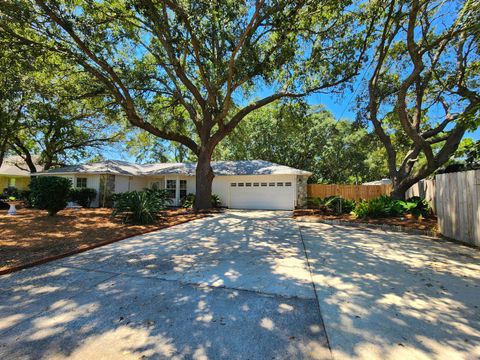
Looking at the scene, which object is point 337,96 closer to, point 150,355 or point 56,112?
point 150,355

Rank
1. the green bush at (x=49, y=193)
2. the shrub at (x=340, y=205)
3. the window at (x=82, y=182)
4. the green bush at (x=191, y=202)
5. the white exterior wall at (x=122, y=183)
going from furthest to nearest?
1. the white exterior wall at (x=122, y=183)
2. the window at (x=82, y=182)
3. the green bush at (x=191, y=202)
4. the shrub at (x=340, y=205)
5. the green bush at (x=49, y=193)

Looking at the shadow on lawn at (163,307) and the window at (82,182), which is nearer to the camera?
the shadow on lawn at (163,307)

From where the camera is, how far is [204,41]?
9.68 m

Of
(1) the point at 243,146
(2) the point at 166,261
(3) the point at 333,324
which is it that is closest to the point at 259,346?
(3) the point at 333,324

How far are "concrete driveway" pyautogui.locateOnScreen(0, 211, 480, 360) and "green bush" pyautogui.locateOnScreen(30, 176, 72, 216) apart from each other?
17.9 ft

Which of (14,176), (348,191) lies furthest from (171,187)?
(14,176)

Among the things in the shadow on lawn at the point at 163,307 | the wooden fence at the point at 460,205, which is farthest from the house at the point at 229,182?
the shadow on lawn at the point at 163,307

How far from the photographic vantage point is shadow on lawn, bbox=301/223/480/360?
240 cm

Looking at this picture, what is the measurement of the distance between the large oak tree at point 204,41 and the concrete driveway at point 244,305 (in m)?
7.53

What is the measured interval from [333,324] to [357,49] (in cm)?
1099

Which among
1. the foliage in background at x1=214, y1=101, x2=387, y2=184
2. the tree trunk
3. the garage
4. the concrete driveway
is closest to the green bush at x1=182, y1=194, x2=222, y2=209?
the garage

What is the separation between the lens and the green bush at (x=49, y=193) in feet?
31.2

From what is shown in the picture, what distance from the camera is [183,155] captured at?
2978 centimetres

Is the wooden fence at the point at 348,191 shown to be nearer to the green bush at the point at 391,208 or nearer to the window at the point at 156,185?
the green bush at the point at 391,208
